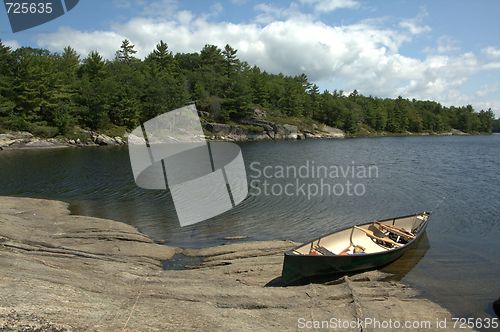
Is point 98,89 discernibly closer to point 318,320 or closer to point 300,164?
point 300,164

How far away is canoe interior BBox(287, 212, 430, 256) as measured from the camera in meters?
17.7

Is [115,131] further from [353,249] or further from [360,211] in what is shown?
[353,249]

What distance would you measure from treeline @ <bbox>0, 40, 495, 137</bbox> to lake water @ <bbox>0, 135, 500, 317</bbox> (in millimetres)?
39135

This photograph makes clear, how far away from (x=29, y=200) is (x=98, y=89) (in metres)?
76.1

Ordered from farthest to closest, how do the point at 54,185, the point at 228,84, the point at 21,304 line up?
the point at 228,84 < the point at 54,185 < the point at 21,304

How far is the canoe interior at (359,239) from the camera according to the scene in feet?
58.0

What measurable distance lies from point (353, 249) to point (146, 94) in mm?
101943

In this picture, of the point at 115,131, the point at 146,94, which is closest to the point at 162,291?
the point at 115,131

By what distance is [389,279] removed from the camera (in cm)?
1675

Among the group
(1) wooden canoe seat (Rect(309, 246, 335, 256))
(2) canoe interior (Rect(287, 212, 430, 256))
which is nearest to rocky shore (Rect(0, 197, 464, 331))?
(1) wooden canoe seat (Rect(309, 246, 335, 256))

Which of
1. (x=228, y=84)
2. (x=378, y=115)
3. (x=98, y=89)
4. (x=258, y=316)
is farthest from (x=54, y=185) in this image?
(x=378, y=115)

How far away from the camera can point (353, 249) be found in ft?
62.1

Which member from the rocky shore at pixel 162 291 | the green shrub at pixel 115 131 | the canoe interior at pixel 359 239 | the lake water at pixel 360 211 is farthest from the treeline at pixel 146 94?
the canoe interior at pixel 359 239

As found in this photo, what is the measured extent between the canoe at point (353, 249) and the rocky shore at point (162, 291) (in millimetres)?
608
